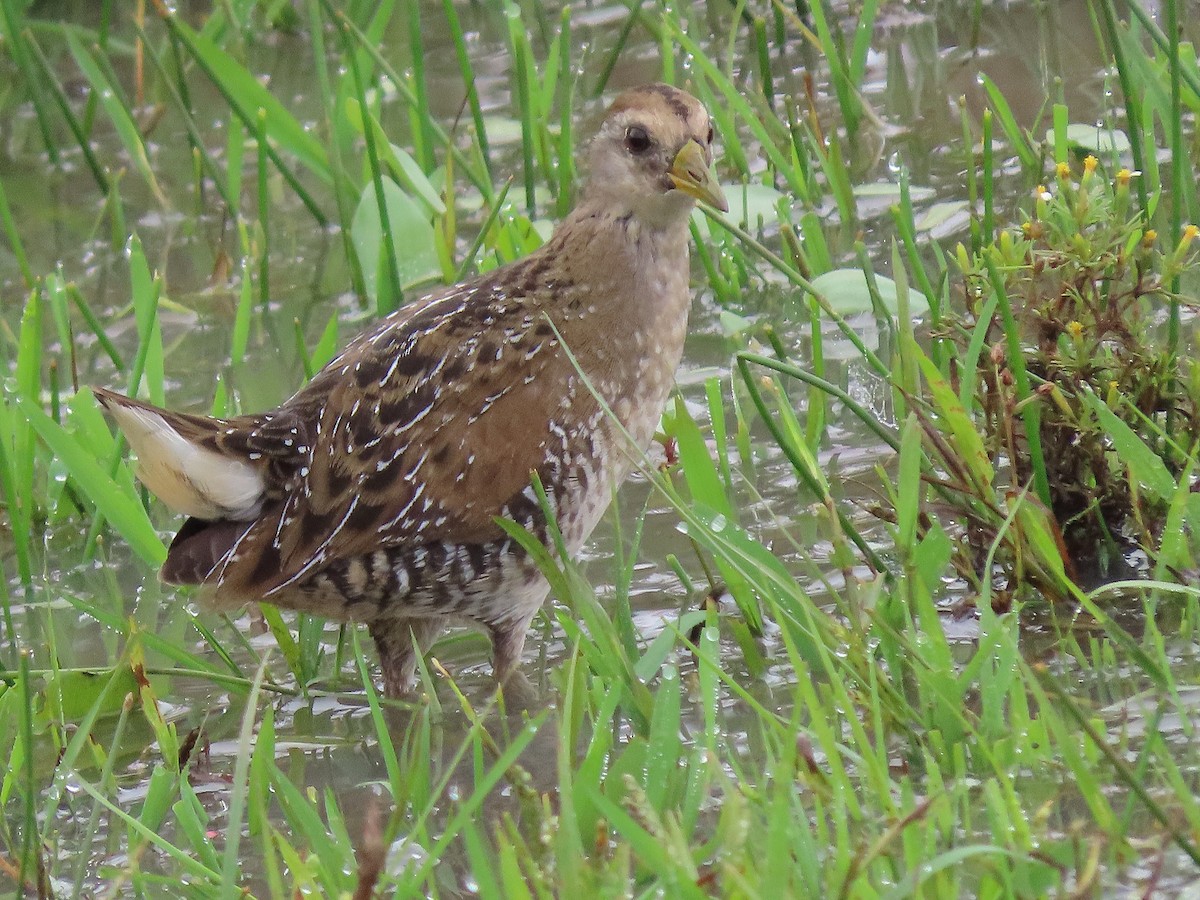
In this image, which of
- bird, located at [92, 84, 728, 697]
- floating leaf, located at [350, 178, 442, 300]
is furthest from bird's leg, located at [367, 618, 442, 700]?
floating leaf, located at [350, 178, 442, 300]

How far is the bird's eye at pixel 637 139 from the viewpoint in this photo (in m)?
3.53

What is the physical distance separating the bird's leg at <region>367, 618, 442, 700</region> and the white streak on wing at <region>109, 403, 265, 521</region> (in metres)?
0.34

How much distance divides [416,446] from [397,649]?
1.45 feet

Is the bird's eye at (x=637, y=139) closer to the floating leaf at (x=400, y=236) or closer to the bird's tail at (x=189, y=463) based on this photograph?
the bird's tail at (x=189, y=463)

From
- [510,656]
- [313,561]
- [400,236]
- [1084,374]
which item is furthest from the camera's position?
[400,236]

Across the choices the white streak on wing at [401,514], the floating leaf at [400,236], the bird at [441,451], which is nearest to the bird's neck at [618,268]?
the bird at [441,451]

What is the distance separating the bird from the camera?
3268 millimetres

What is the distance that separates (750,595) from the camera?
3.15 meters

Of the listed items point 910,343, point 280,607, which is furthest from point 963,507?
point 280,607

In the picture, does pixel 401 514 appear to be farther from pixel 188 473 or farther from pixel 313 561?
pixel 188 473

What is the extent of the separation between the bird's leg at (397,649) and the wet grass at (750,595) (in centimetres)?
6

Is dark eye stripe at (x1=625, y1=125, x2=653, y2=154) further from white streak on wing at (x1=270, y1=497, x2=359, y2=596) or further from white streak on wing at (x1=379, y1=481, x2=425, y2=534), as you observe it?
white streak on wing at (x1=270, y1=497, x2=359, y2=596)

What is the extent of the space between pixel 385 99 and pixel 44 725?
3.52m

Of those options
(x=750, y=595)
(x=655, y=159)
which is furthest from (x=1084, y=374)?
Result: (x=655, y=159)
